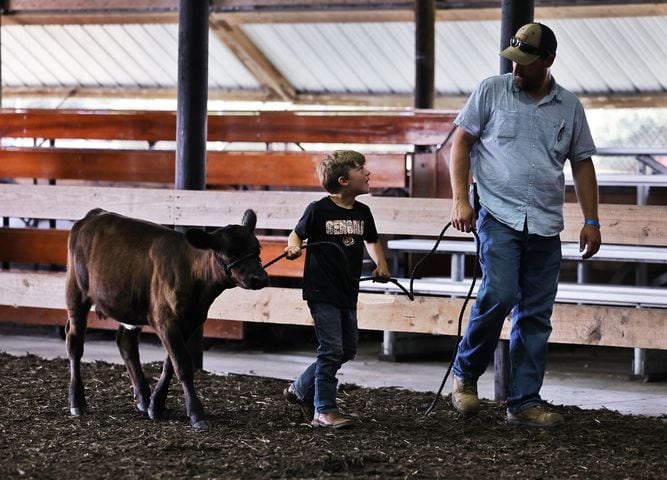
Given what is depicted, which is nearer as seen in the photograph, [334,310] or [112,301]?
[334,310]

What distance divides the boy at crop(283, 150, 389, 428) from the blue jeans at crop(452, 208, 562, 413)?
18.4 inches

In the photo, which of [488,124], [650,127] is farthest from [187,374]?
[650,127]

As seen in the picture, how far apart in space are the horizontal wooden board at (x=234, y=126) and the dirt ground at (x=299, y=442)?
3469 millimetres

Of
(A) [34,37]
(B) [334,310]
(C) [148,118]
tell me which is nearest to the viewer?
(B) [334,310]

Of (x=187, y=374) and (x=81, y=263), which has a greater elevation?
(x=81, y=263)

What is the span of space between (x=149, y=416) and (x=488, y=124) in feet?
6.77

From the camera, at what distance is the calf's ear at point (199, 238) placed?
4914 millimetres

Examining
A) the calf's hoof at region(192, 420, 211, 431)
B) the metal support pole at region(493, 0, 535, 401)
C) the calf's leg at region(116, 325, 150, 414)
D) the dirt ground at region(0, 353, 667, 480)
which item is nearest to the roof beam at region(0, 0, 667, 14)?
the metal support pole at region(493, 0, 535, 401)

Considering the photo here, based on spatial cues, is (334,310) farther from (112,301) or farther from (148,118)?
(148,118)

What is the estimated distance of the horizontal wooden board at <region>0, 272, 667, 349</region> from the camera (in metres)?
5.81

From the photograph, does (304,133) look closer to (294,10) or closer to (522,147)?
(522,147)

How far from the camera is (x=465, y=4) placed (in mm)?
13648

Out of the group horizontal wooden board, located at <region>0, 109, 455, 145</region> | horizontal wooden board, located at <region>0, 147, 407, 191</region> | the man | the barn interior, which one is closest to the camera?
the man

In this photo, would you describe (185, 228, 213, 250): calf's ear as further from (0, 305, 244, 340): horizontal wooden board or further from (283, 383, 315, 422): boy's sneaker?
(0, 305, 244, 340): horizontal wooden board
